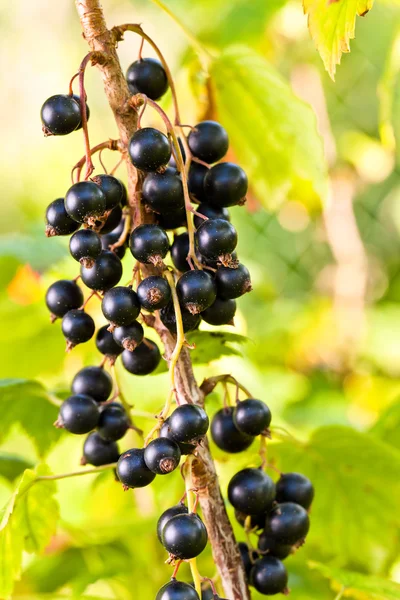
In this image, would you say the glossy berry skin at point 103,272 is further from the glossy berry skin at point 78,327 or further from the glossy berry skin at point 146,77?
the glossy berry skin at point 146,77

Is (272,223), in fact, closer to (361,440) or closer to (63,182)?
(63,182)

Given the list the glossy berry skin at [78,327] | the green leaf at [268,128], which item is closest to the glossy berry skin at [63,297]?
the glossy berry skin at [78,327]

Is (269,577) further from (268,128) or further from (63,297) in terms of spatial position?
(268,128)

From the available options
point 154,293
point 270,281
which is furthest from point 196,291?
point 270,281

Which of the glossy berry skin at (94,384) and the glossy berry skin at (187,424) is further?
the glossy berry skin at (94,384)

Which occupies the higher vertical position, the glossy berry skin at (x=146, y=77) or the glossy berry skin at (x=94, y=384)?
the glossy berry skin at (x=146, y=77)

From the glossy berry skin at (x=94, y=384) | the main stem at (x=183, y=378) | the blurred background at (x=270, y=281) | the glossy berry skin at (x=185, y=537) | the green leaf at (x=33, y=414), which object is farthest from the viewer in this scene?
the blurred background at (x=270, y=281)

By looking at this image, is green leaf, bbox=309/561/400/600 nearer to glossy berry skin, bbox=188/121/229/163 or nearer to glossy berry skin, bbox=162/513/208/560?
glossy berry skin, bbox=162/513/208/560
